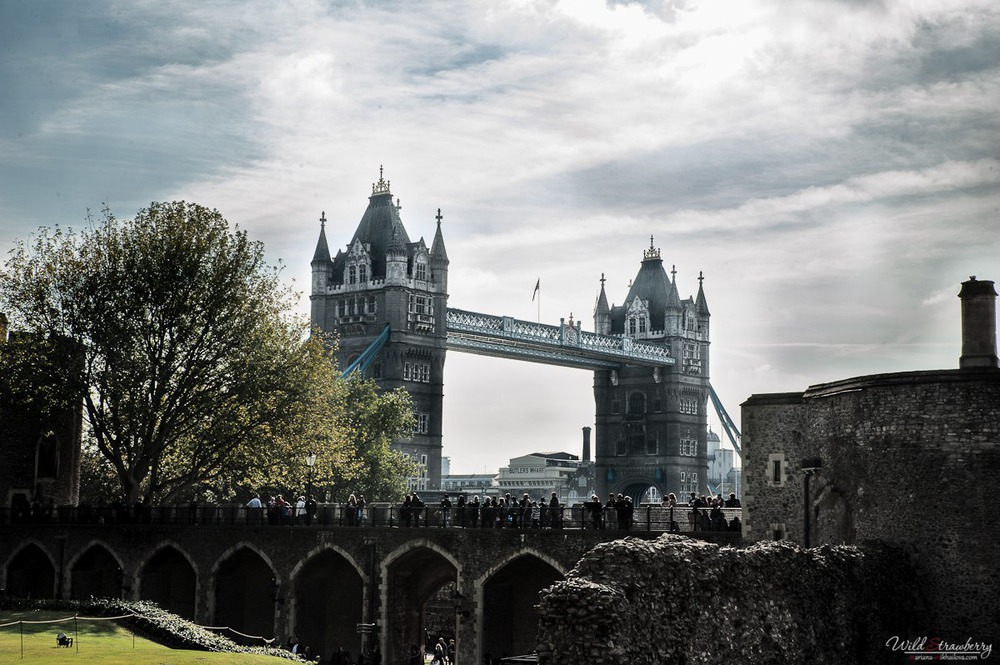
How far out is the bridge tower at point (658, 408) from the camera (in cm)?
14500

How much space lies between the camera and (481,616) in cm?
4216

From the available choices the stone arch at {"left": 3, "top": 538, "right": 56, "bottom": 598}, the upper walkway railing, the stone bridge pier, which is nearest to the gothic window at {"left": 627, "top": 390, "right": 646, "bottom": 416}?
the upper walkway railing

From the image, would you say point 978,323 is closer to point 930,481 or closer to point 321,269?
point 930,481

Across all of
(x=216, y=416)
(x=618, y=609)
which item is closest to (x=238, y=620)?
(x=216, y=416)

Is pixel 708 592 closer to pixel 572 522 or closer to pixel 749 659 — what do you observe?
pixel 749 659

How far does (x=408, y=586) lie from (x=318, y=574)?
11.5ft

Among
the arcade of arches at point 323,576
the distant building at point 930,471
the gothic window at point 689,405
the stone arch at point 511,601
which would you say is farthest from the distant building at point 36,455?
the gothic window at point 689,405

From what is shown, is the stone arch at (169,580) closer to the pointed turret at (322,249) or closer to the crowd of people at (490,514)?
the crowd of people at (490,514)

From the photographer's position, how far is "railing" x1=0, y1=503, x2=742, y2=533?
1499 inches

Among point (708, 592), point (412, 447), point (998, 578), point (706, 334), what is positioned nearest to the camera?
point (708, 592)

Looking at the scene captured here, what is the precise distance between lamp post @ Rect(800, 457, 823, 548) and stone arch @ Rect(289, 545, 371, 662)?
16.3m

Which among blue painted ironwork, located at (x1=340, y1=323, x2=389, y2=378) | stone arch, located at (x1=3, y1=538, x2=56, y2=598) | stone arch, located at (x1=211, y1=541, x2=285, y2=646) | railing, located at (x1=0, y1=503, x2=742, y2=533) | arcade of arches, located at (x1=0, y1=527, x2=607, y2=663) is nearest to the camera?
railing, located at (x1=0, y1=503, x2=742, y2=533)

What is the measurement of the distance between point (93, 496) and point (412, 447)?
44411 mm

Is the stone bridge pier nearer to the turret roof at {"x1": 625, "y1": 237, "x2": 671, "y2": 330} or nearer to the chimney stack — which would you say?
the chimney stack
